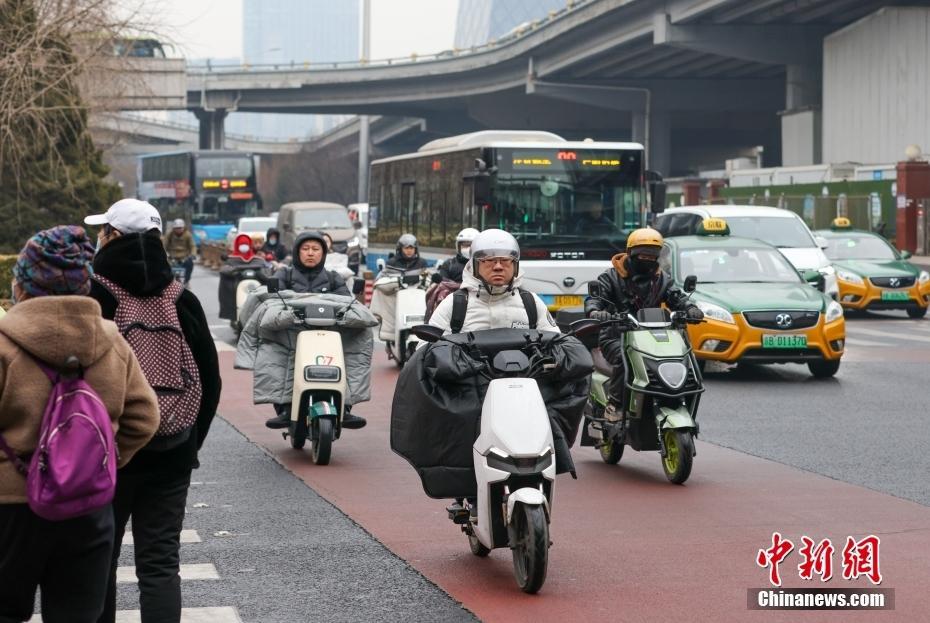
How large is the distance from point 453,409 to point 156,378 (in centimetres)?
202

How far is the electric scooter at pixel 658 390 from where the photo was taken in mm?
10172

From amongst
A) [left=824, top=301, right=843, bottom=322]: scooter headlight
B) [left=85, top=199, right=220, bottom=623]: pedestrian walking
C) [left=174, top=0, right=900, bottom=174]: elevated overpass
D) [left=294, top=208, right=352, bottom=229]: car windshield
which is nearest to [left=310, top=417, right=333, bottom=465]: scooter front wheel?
[left=85, top=199, right=220, bottom=623]: pedestrian walking

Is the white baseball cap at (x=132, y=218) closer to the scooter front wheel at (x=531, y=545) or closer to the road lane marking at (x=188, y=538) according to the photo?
the scooter front wheel at (x=531, y=545)

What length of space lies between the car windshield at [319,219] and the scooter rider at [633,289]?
117ft

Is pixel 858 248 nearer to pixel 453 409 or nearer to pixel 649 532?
pixel 649 532

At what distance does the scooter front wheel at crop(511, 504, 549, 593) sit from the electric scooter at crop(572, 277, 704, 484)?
3.30 metres

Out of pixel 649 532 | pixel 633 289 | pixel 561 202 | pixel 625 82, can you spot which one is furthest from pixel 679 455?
pixel 625 82


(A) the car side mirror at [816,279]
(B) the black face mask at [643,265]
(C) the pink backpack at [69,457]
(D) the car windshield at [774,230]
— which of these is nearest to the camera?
(C) the pink backpack at [69,457]

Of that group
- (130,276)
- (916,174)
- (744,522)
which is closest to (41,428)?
(130,276)

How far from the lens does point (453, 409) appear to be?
285 inches

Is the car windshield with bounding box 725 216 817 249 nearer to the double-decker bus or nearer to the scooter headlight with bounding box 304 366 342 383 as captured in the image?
the scooter headlight with bounding box 304 366 342 383

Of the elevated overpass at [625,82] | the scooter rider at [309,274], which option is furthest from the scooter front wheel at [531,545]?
the elevated overpass at [625,82]

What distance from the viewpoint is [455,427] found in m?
7.25

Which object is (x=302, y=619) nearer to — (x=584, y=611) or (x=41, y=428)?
(x=584, y=611)
